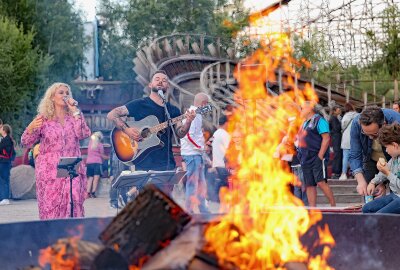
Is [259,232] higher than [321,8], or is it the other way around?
[321,8]

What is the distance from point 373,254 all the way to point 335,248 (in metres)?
0.26

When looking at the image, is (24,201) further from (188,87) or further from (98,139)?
(188,87)

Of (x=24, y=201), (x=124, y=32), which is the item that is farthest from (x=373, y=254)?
(x=124, y=32)

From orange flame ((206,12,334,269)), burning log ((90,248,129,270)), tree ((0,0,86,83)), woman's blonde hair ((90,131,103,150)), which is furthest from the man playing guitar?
tree ((0,0,86,83))

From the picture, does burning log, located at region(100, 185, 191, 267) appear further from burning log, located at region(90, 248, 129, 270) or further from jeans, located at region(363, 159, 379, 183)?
jeans, located at region(363, 159, 379, 183)

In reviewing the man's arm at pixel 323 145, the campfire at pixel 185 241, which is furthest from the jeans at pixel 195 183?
the campfire at pixel 185 241

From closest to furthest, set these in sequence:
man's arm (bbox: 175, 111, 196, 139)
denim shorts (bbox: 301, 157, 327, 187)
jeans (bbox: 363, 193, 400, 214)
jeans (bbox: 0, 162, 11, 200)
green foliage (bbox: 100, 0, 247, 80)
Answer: jeans (bbox: 363, 193, 400, 214) < man's arm (bbox: 175, 111, 196, 139) < denim shorts (bbox: 301, 157, 327, 187) < jeans (bbox: 0, 162, 11, 200) < green foliage (bbox: 100, 0, 247, 80)

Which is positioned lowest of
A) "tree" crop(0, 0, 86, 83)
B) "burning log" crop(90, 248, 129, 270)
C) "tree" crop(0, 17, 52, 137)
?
"burning log" crop(90, 248, 129, 270)

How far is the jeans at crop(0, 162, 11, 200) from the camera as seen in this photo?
56.4ft

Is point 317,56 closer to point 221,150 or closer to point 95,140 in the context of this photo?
point 95,140

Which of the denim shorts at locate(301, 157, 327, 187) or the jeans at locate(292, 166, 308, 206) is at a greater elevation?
the denim shorts at locate(301, 157, 327, 187)

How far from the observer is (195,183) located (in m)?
11.6

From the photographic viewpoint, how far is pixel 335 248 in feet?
19.2

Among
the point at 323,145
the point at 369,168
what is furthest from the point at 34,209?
the point at 369,168
